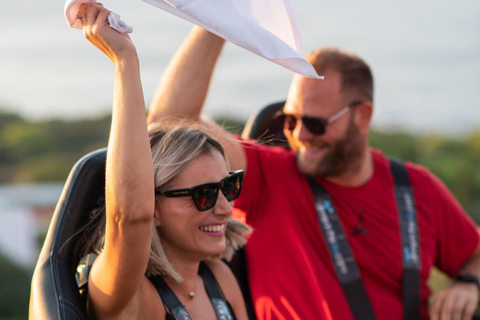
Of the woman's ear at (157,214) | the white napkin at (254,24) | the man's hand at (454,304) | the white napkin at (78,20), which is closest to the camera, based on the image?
the white napkin at (78,20)

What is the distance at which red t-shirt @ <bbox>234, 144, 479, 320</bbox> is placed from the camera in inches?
99.9

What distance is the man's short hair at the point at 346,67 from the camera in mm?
2941

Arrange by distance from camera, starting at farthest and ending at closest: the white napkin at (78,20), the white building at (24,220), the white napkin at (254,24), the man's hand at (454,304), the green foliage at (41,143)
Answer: the green foliage at (41,143)
the white building at (24,220)
the man's hand at (454,304)
the white napkin at (254,24)
the white napkin at (78,20)

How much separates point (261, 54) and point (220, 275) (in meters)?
Result: 0.86

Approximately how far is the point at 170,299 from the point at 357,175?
4.07ft

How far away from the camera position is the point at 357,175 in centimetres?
291

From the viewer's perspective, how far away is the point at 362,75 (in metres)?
3.01

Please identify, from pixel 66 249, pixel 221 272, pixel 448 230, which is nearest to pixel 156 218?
pixel 66 249

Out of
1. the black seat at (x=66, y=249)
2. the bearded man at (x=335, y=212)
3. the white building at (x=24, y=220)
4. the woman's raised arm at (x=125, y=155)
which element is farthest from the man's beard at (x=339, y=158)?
the white building at (x=24, y=220)

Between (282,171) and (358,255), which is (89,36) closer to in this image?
(282,171)

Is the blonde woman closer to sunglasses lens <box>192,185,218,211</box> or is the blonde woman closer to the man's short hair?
sunglasses lens <box>192,185,218,211</box>

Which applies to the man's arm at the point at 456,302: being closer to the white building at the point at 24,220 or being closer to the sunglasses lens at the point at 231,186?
the sunglasses lens at the point at 231,186

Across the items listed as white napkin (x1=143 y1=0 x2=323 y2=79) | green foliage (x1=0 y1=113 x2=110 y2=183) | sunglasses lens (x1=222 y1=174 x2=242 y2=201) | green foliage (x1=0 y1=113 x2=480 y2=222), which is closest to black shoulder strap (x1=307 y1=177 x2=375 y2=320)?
sunglasses lens (x1=222 y1=174 x2=242 y2=201)

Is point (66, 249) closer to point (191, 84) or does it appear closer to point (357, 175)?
point (191, 84)
